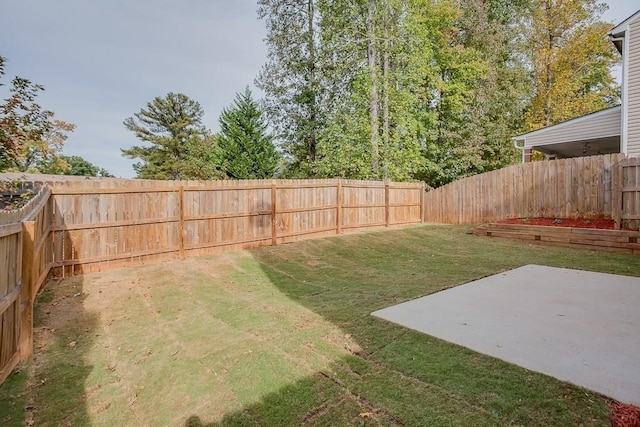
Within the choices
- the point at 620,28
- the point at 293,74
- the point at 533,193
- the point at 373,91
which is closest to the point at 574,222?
the point at 533,193

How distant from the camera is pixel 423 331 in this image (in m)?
3.07

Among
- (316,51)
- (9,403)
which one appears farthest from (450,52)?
(9,403)

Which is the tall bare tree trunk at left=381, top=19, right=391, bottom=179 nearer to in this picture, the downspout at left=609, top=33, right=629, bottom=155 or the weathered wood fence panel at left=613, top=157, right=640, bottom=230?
the downspout at left=609, top=33, right=629, bottom=155

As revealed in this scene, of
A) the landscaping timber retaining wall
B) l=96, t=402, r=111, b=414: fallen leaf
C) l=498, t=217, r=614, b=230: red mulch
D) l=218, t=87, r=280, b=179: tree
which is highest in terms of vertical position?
l=218, t=87, r=280, b=179: tree

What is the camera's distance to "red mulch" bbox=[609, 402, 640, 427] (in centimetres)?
179

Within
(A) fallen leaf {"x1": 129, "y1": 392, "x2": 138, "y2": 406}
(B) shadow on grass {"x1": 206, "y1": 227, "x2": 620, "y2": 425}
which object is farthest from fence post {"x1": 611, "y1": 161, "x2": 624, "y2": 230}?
(A) fallen leaf {"x1": 129, "y1": 392, "x2": 138, "y2": 406}

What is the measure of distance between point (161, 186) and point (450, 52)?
17071mm

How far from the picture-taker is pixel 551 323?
319 centimetres

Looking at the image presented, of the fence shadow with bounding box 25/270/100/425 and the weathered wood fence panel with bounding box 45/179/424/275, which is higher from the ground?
the weathered wood fence panel with bounding box 45/179/424/275

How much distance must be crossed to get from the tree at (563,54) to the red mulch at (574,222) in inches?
461

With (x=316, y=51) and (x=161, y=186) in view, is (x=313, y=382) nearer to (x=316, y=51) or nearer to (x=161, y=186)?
(x=161, y=186)

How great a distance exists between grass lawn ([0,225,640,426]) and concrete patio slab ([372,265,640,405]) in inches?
8.4

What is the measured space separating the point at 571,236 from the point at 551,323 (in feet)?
18.8

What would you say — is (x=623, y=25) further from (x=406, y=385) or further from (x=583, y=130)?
(x=406, y=385)
